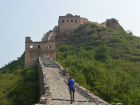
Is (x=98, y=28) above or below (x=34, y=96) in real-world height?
above

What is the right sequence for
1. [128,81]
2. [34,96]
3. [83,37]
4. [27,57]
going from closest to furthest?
[34,96] → [128,81] → [27,57] → [83,37]

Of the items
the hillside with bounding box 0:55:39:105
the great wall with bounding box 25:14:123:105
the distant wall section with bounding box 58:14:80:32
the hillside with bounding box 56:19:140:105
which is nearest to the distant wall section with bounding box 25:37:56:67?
the great wall with bounding box 25:14:123:105

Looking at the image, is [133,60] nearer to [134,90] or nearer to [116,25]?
[134,90]

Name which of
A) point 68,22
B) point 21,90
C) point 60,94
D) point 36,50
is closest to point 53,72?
point 21,90

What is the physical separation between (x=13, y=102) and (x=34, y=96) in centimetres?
202

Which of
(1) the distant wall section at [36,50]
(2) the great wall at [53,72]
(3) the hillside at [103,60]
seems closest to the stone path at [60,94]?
(2) the great wall at [53,72]

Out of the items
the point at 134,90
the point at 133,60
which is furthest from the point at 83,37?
the point at 134,90

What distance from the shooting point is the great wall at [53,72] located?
34.2ft

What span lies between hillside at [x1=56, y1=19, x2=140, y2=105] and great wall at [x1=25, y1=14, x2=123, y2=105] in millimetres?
2072

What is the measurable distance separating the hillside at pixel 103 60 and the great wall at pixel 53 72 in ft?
6.80

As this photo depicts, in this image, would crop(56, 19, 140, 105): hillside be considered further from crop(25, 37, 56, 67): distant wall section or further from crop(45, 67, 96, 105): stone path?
crop(45, 67, 96, 105): stone path

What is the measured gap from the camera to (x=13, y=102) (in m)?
18.9

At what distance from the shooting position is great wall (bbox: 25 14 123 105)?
10.4 meters

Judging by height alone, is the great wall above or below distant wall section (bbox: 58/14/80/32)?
below
